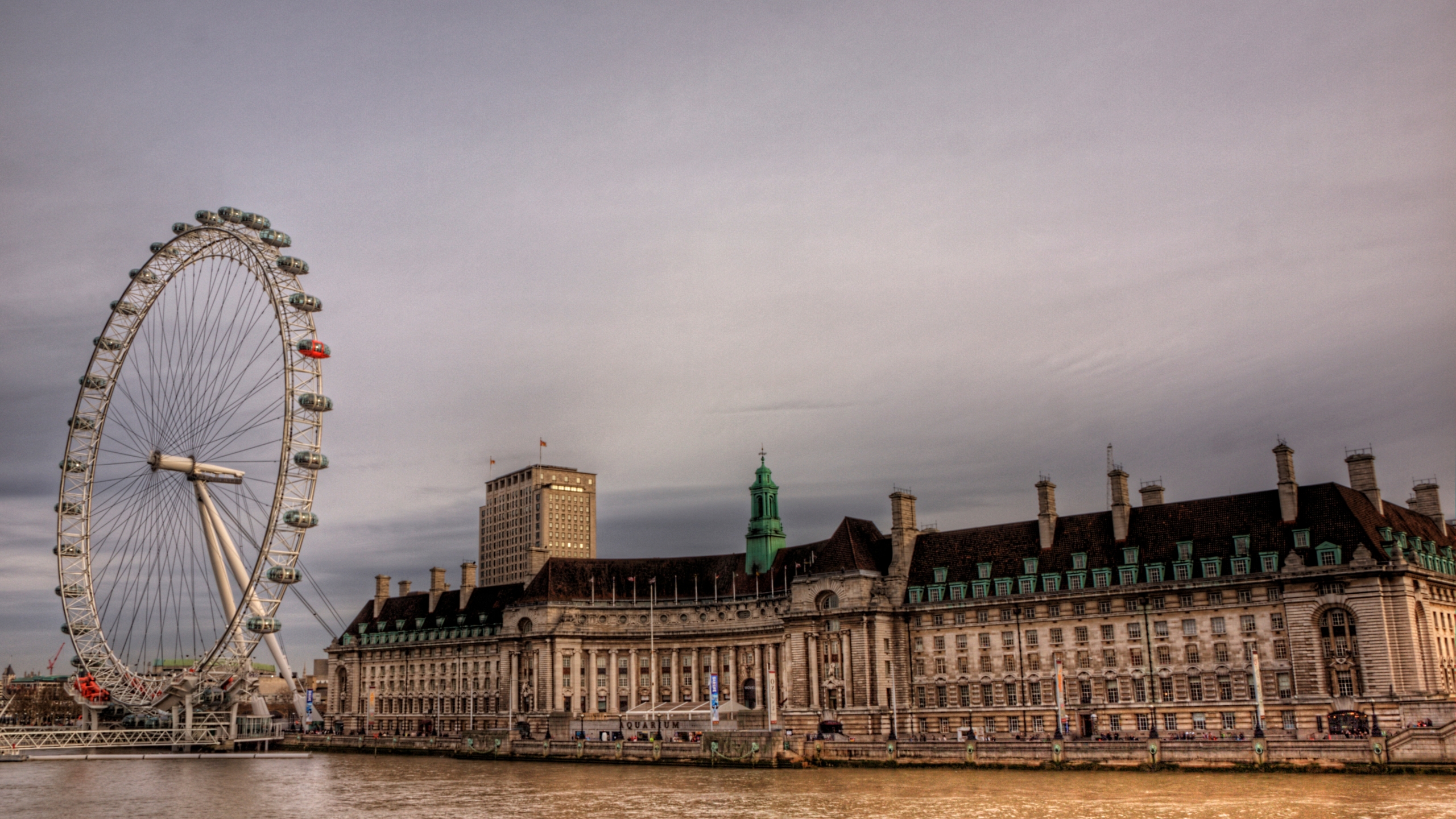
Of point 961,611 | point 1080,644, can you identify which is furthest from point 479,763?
point 1080,644

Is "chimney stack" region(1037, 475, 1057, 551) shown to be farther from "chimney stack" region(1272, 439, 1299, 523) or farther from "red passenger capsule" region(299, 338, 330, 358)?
"red passenger capsule" region(299, 338, 330, 358)

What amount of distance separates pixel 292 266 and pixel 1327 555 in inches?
3091

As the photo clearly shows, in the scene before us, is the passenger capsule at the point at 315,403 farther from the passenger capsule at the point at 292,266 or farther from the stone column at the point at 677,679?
the stone column at the point at 677,679

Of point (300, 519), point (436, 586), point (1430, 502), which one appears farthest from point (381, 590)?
point (1430, 502)

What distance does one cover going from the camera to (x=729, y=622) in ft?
403

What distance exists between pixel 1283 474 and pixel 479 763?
6432cm

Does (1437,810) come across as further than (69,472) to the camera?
No

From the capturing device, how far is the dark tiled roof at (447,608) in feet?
443

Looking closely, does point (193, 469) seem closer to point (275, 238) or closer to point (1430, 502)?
point (275, 238)

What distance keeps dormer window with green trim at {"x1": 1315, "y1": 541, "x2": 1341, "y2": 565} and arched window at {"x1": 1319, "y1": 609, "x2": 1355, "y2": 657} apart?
3.15 metres

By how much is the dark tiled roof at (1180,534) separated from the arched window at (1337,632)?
4.03m

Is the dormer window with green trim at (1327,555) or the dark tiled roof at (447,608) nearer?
the dormer window with green trim at (1327,555)

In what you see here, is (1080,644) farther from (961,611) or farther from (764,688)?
(764,688)

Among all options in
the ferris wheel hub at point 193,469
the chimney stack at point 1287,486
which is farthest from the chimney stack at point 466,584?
the chimney stack at point 1287,486
